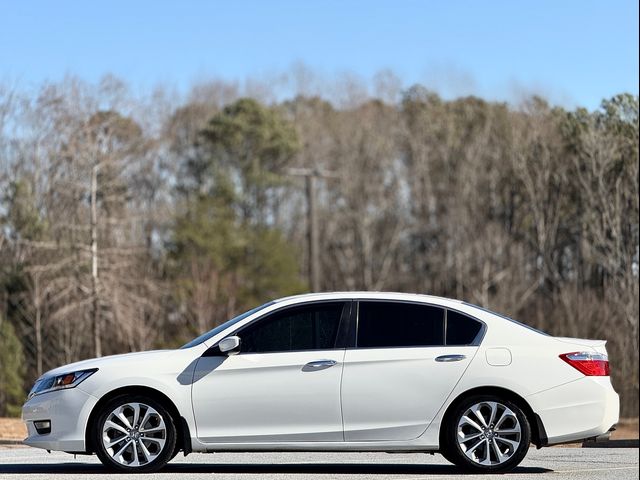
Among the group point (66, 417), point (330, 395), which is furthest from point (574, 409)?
point (66, 417)

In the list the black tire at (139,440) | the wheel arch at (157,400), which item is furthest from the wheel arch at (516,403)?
the black tire at (139,440)

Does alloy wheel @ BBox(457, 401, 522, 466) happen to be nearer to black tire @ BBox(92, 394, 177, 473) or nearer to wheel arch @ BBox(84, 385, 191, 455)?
wheel arch @ BBox(84, 385, 191, 455)

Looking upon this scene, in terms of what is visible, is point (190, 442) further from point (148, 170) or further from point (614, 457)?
point (148, 170)

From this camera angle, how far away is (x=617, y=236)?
41000mm

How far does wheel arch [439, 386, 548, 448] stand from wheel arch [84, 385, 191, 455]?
85.0 inches

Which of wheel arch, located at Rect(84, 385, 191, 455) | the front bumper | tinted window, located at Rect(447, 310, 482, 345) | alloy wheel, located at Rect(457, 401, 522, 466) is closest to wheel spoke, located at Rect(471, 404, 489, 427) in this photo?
alloy wheel, located at Rect(457, 401, 522, 466)

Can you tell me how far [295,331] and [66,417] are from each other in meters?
2.07

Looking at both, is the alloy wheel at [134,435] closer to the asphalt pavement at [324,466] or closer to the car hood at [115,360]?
the asphalt pavement at [324,466]

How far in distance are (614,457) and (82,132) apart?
32833mm

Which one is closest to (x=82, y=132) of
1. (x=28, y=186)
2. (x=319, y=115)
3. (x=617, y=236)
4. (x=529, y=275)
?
(x=28, y=186)

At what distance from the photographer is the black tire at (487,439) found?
10.5 meters

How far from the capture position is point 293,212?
7700 centimetres

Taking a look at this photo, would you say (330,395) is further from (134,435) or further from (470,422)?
(134,435)

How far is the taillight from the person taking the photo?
35.4ft
